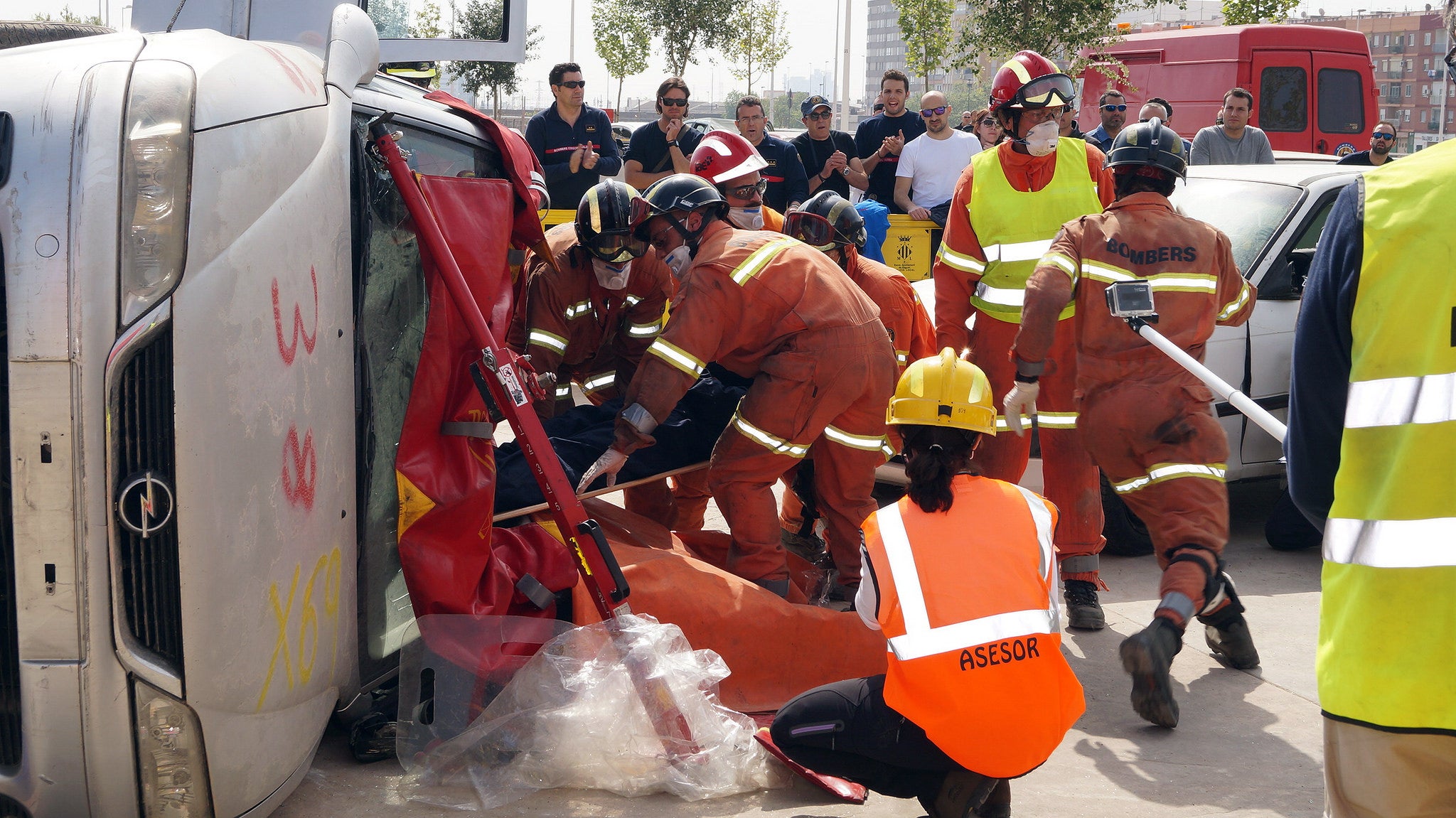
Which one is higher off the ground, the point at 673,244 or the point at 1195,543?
the point at 673,244

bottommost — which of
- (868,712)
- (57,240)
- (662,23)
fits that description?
(868,712)

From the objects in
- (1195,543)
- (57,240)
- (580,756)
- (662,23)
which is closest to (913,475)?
(580,756)

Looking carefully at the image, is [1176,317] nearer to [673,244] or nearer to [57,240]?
[673,244]

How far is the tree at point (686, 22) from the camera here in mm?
28938

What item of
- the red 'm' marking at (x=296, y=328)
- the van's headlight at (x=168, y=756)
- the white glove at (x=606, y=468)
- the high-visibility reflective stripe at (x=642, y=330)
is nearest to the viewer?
the van's headlight at (x=168, y=756)

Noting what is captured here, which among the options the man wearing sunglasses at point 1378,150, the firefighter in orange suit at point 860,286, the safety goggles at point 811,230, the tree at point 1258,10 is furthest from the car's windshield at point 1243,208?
the tree at point 1258,10

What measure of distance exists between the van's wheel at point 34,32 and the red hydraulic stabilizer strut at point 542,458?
2.64 feet

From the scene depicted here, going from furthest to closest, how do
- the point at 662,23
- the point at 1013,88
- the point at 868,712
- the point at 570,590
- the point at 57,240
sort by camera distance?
the point at 662,23 < the point at 1013,88 < the point at 570,590 < the point at 868,712 < the point at 57,240

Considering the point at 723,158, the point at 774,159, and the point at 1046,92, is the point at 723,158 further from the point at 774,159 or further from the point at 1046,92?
the point at 774,159

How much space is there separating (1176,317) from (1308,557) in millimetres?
1972

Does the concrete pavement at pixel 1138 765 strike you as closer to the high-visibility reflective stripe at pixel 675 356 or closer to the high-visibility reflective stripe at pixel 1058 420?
the high-visibility reflective stripe at pixel 1058 420

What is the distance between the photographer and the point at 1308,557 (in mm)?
5680

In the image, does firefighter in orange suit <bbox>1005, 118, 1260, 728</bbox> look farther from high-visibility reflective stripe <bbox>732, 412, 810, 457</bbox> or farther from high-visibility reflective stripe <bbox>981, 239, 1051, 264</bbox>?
high-visibility reflective stripe <bbox>732, 412, 810, 457</bbox>

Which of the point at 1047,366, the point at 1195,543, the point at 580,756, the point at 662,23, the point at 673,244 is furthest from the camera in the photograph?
the point at 662,23
